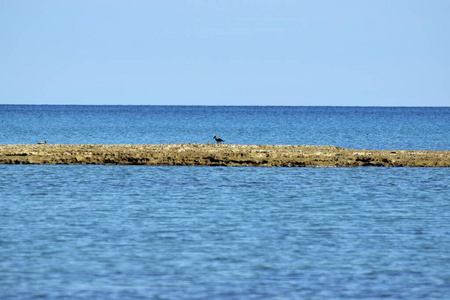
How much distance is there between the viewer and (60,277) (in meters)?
17.7

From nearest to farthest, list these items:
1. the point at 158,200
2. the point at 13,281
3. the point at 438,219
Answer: the point at 13,281 < the point at 438,219 < the point at 158,200

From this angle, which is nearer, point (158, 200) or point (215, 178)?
point (158, 200)

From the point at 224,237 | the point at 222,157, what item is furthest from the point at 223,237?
the point at 222,157

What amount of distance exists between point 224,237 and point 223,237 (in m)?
0.03

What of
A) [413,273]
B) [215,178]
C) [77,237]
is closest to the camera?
[413,273]

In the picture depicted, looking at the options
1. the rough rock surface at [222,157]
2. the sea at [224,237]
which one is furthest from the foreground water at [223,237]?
the rough rock surface at [222,157]

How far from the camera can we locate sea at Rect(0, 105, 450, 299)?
56.0 ft

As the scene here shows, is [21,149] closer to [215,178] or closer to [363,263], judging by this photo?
[215,178]

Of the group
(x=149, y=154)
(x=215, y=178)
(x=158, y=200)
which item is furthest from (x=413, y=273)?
(x=149, y=154)

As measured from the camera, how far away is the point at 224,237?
22578 millimetres

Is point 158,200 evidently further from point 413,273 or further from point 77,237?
point 413,273

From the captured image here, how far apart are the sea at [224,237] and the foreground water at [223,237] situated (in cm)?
4

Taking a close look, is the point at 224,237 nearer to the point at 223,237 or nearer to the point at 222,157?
the point at 223,237

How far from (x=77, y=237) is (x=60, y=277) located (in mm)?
4742
